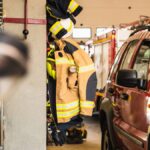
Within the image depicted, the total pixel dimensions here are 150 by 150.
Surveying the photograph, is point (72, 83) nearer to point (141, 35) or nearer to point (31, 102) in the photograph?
point (31, 102)

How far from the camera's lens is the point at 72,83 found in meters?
3.24

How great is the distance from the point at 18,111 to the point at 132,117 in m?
1.40

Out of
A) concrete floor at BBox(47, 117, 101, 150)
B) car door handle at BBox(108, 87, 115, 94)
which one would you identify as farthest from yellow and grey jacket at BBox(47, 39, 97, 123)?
concrete floor at BBox(47, 117, 101, 150)

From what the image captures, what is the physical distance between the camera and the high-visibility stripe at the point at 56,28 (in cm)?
320

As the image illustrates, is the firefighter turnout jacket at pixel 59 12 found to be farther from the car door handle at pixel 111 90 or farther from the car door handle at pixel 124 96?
the car door handle at pixel 111 90

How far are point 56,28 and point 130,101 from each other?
1.28 meters

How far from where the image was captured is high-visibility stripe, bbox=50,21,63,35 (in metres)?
3.20

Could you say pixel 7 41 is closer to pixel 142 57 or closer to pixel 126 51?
pixel 142 57

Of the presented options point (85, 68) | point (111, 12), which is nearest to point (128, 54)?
point (85, 68)

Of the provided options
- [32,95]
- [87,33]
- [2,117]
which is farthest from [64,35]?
[87,33]

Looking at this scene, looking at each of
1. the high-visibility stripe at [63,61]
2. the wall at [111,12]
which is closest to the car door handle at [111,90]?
the high-visibility stripe at [63,61]

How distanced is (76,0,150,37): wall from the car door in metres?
14.4

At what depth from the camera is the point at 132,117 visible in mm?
4020

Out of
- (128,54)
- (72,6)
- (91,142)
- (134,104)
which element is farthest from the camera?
(91,142)
